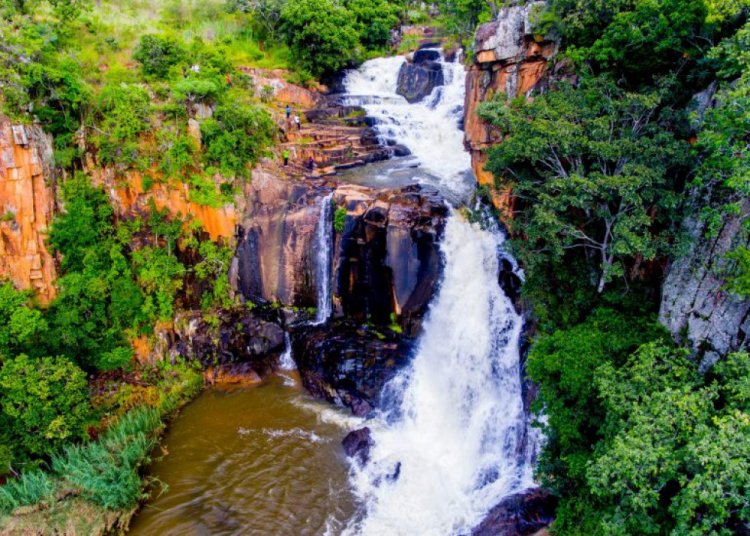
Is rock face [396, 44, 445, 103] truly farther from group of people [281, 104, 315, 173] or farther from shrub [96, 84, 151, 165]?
shrub [96, 84, 151, 165]

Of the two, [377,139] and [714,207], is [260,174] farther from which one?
[714,207]

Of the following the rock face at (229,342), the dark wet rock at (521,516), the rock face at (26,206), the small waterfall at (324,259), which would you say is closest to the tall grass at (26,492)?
the rock face at (229,342)

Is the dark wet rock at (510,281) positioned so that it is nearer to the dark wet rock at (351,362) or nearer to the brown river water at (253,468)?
the dark wet rock at (351,362)

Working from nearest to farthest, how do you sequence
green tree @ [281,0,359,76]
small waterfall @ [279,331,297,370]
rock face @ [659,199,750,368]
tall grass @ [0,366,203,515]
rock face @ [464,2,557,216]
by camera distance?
rock face @ [659,199,750,368], tall grass @ [0,366,203,515], rock face @ [464,2,557,216], small waterfall @ [279,331,297,370], green tree @ [281,0,359,76]

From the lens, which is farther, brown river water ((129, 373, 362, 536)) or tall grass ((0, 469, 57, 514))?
brown river water ((129, 373, 362, 536))

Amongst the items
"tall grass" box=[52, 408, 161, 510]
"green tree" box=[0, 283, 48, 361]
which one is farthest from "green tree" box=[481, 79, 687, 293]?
"green tree" box=[0, 283, 48, 361]
